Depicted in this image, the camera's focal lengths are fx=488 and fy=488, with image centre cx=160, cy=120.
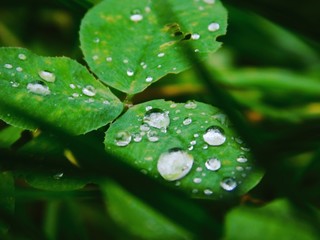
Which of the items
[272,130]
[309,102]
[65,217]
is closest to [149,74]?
[65,217]

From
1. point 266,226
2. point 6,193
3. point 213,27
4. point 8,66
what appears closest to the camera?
point 266,226

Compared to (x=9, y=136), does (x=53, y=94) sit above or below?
above

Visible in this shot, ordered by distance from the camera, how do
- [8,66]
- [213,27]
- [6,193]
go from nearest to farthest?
[6,193] < [8,66] < [213,27]

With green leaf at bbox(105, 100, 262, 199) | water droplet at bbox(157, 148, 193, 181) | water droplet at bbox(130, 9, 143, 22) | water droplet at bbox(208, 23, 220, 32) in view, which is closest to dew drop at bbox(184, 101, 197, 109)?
green leaf at bbox(105, 100, 262, 199)

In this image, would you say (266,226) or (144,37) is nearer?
(266,226)

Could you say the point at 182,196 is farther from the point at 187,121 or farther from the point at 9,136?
the point at 9,136

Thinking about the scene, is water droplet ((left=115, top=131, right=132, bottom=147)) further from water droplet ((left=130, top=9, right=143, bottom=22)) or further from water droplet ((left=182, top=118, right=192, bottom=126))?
water droplet ((left=130, top=9, right=143, bottom=22))

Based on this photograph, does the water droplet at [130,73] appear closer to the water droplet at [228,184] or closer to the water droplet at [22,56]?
the water droplet at [22,56]

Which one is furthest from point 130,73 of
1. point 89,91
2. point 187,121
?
point 187,121

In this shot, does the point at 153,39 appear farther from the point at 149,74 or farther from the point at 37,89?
the point at 37,89
